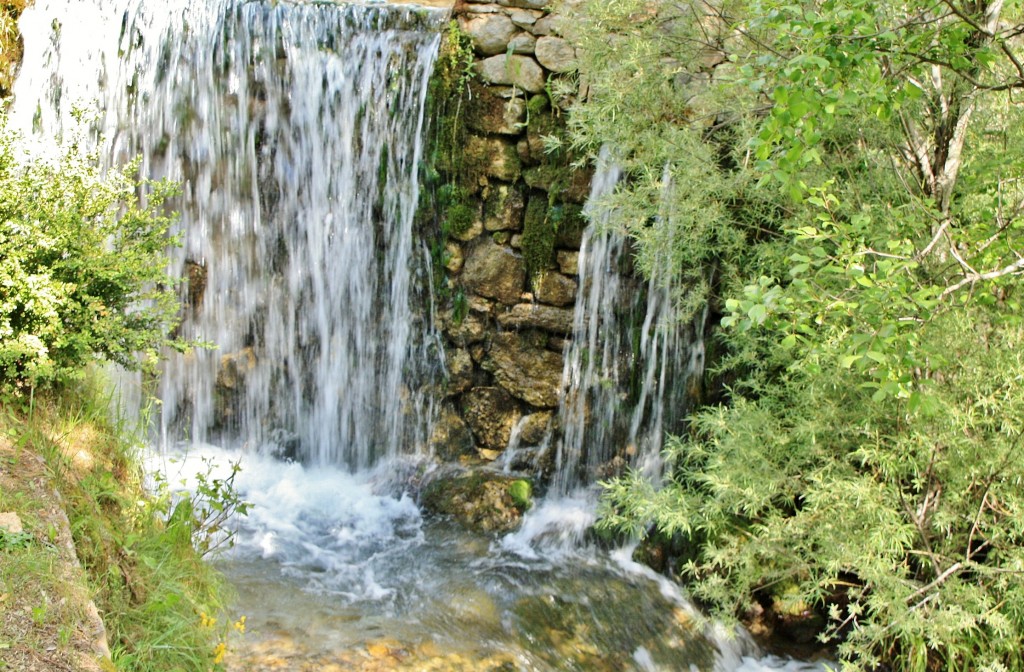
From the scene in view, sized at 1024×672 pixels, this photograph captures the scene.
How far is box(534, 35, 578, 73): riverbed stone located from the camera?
6641 millimetres

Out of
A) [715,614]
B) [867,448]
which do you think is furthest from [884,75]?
[715,614]

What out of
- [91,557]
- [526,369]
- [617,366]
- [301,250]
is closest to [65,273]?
[91,557]

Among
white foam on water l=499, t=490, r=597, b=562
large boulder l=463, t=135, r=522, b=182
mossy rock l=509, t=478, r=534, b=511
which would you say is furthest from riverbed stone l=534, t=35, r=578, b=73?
white foam on water l=499, t=490, r=597, b=562

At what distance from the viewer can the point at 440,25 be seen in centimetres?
711

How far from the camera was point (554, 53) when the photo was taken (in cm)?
667

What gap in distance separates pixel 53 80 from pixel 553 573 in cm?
568

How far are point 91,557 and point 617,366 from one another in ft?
14.2

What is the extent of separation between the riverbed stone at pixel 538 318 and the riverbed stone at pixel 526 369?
0.12 m

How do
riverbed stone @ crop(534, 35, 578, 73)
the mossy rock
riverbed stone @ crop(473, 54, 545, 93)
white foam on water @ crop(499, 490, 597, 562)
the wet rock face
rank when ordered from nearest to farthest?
white foam on water @ crop(499, 490, 597, 562)
the wet rock face
the mossy rock
riverbed stone @ crop(534, 35, 578, 73)
riverbed stone @ crop(473, 54, 545, 93)

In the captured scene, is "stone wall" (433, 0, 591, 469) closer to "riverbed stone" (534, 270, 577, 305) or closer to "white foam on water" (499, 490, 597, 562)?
"riverbed stone" (534, 270, 577, 305)

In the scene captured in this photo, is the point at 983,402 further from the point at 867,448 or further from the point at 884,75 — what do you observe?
the point at 884,75

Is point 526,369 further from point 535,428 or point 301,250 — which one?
point 301,250

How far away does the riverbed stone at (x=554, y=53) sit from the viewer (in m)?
6.64

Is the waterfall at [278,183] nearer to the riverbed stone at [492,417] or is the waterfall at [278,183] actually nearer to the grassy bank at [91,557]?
the riverbed stone at [492,417]
